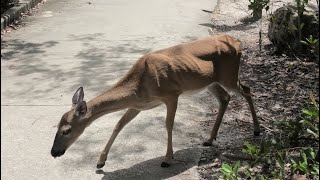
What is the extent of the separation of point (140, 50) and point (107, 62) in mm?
829

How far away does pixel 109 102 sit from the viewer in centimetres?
428

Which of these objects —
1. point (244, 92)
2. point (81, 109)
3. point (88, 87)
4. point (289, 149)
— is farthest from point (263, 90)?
point (81, 109)

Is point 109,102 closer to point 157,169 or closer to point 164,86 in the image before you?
point 164,86

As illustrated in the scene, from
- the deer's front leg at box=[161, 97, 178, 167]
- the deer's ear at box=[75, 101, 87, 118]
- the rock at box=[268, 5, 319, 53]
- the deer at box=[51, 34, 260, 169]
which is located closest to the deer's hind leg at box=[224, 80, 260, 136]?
the deer at box=[51, 34, 260, 169]

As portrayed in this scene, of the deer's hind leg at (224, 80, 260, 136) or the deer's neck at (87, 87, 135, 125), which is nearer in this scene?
the deer's neck at (87, 87, 135, 125)

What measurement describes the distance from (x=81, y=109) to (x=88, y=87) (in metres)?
2.46

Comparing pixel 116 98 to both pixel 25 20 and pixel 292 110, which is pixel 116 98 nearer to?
pixel 292 110

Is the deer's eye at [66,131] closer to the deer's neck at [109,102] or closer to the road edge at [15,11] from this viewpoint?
the deer's neck at [109,102]

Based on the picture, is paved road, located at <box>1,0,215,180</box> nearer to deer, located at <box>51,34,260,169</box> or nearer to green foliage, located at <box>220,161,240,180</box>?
deer, located at <box>51,34,260,169</box>

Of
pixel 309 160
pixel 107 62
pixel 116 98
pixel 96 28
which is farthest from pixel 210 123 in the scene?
pixel 96 28

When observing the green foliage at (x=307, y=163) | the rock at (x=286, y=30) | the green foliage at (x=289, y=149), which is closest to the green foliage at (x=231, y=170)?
the green foliage at (x=289, y=149)

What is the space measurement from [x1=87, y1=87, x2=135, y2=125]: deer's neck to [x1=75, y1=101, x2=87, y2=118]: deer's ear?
0.07 meters

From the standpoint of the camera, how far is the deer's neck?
13.9ft

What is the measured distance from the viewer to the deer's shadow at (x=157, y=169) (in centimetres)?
442
